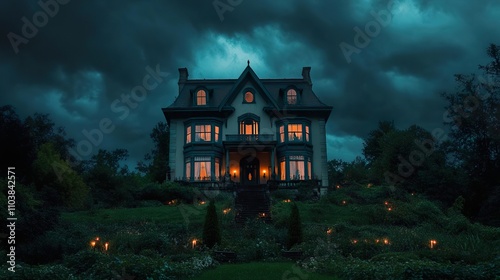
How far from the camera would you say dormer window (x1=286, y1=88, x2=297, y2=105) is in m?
40.6

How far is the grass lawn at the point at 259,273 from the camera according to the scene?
12.4m

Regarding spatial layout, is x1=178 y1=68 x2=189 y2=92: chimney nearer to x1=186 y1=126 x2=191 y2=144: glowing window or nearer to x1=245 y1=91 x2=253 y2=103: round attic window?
x1=186 y1=126 x2=191 y2=144: glowing window

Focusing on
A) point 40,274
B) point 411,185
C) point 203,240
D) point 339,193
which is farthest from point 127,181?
point 40,274

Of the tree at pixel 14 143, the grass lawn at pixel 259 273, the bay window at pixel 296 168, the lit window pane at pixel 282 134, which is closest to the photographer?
the grass lawn at pixel 259 273

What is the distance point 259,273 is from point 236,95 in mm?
28200

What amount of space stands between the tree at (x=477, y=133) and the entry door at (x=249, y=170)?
16921mm

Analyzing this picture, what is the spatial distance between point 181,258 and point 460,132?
2965 centimetres

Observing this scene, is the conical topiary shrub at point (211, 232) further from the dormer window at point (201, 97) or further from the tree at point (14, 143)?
the dormer window at point (201, 97)

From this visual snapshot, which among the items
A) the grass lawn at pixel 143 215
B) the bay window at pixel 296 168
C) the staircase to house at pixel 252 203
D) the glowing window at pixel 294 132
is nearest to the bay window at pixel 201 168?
the staircase to house at pixel 252 203

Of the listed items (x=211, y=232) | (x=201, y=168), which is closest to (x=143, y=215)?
(x=211, y=232)

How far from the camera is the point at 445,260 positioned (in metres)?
13.9

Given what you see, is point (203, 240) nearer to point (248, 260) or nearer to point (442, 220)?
point (248, 260)

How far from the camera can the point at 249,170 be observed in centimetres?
4044

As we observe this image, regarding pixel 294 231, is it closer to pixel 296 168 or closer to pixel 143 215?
pixel 143 215
